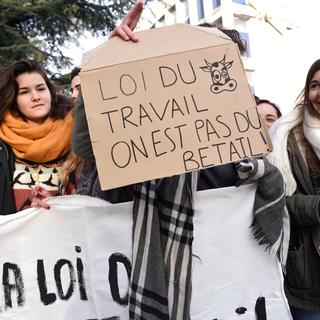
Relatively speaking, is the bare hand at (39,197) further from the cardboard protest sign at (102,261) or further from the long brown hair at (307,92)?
the long brown hair at (307,92)

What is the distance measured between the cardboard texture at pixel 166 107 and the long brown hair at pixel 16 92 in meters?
0.58

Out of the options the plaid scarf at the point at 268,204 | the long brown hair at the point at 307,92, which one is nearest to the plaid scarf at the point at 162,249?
the plaid scarf at the point at 268,204

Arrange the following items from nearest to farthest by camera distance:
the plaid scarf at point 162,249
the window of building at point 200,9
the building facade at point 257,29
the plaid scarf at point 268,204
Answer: the plaid scarf at point 162,249
the plaid scarf at point 268,204
the building facade at point 257,29
the window of building at point 200,9

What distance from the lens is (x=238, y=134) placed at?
149 centimetres

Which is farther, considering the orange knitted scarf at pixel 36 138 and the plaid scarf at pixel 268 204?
the orange knitted scarf at pixel 36 138

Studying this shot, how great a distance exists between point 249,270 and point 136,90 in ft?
2.52

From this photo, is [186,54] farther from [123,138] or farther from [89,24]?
[89,24]

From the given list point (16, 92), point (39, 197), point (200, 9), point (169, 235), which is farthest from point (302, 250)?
point (200, 9)

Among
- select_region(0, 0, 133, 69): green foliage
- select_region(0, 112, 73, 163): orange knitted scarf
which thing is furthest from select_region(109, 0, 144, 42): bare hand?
select_region(0, 0, 133, 69): green foliage

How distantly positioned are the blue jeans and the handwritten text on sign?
0.78 m

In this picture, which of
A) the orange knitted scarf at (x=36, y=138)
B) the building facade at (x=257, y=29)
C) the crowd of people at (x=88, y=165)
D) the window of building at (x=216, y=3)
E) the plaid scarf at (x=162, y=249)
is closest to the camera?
the plaid scarf at (x=162, y=249)

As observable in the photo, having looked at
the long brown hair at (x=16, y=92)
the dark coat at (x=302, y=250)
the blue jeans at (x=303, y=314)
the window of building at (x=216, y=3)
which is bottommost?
the blue jeans at (x=303, y=314)

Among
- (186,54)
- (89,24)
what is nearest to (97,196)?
(186,54)

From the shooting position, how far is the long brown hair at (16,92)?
195 cm
